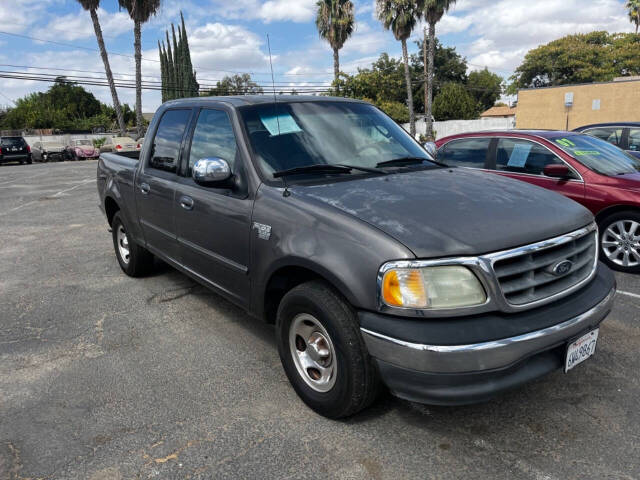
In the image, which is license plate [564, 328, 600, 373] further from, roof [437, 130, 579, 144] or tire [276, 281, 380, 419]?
roof [437, 130, 579, 144]

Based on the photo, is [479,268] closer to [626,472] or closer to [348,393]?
[348,393]

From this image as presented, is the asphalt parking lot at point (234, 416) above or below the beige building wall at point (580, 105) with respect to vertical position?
below

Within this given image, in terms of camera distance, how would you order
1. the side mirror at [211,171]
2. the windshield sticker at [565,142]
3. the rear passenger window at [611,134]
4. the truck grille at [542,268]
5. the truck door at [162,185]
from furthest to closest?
the rear passenger window at [611,134], the windshield sticker at [565,142], the truck door at [162,185], the side mirror at [211,171], the truck grille at [542,268]

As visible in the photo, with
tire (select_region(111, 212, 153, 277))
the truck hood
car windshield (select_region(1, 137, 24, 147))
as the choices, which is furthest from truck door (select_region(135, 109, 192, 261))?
car windshield (select_region(1, 137, 24, 147))

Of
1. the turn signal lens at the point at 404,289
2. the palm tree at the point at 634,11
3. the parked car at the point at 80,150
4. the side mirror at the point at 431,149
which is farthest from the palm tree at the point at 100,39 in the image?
the palm tree at the point at 634,11

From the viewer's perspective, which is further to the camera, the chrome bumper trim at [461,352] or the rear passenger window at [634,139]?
the rear passenger window at [634,139]

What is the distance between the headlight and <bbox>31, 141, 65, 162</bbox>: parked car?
34963mm

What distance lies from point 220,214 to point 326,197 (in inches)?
35.7

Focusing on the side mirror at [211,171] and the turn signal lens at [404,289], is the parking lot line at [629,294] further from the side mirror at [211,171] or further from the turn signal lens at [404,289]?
the side mirror at [211,171]

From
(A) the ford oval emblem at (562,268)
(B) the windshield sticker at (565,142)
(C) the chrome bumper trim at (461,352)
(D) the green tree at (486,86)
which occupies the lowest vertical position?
(C) the chrome bumper trim at (461,352)

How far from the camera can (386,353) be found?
2.29 m

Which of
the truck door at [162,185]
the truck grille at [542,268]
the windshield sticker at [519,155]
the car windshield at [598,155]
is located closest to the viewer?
the truck grille at [542,268]

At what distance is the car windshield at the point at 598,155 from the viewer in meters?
5.74

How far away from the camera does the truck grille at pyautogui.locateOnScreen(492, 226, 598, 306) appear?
2322 millimetres
